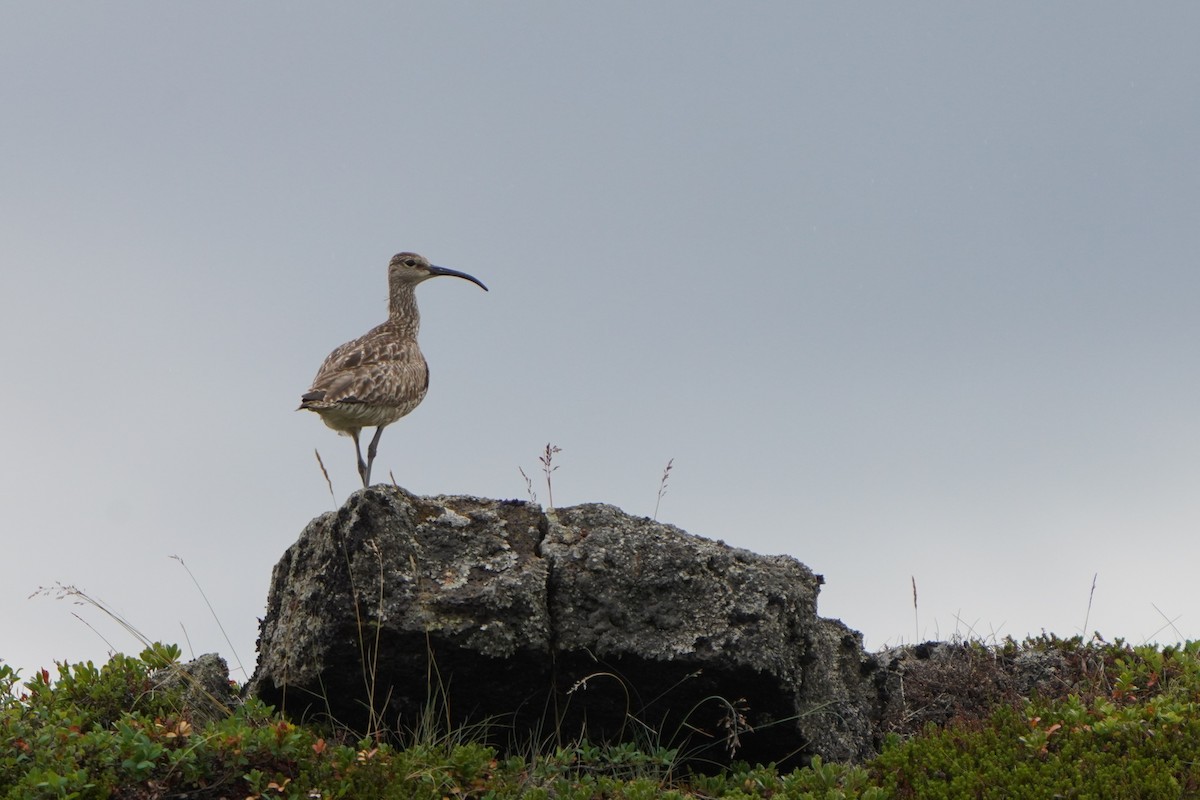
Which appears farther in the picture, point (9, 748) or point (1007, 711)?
point (1007, 711)

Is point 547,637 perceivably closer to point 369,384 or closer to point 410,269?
point 369,384

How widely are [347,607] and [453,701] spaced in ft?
3.35

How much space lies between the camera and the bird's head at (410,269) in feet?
43.3

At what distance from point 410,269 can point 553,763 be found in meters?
6.86

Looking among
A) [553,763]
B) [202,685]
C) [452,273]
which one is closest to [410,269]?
[452,273]

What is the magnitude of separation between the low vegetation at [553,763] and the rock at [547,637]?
246 mm

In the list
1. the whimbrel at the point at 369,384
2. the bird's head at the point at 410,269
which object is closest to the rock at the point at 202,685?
the whimbrel at the point at 369,384

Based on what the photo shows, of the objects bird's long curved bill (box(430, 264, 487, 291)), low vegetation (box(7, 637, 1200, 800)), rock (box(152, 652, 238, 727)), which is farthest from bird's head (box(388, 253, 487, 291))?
low vegetation (box(7, 637, 1200, 800))

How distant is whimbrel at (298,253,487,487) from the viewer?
33.3 feet

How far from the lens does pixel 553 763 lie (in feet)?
25.8

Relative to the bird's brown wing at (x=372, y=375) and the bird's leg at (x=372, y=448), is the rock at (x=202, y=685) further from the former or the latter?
the bird's brown wing at (x=372, y=375)

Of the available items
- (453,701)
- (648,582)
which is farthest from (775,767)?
(453,701)

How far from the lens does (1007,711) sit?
26.9ft

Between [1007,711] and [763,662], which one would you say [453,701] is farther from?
[1007,711]
